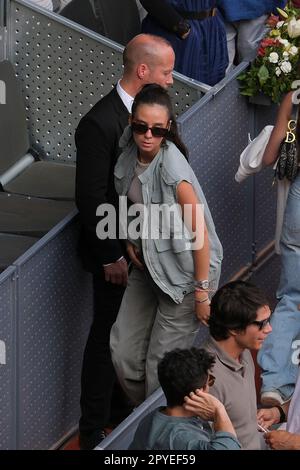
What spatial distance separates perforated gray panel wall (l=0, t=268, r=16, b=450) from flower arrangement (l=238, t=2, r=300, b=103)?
6.74 feet

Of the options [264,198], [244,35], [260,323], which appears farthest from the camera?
[244,35]

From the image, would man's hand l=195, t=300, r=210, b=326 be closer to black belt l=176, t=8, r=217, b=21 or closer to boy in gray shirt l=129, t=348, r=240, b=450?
boy in gray shirt l=129, t=348, r=240, b=450

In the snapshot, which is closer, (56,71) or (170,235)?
(170,235)

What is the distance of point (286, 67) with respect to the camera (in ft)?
26.3

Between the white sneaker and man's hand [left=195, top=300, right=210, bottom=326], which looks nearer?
man's hand [left=195, top=300, right=210, bottom=326]

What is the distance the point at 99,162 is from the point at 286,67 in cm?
164

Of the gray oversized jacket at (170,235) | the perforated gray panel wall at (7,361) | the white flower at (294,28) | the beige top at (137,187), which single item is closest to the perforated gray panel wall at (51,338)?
the perforated gray panel wall at (7,361)

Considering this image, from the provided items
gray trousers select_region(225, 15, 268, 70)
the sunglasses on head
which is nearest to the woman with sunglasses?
the sunglasses on head

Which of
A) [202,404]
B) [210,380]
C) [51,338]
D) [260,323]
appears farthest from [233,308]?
[51,338]

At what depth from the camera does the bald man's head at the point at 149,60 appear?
6949 mm

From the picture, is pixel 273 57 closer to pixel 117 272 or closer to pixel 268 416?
pixel 117 272

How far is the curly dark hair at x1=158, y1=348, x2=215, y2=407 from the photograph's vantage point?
17.7 ft

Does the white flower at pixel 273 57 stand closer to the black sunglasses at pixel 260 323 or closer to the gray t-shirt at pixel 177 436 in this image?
the black sunglasses at pixel 260 323
